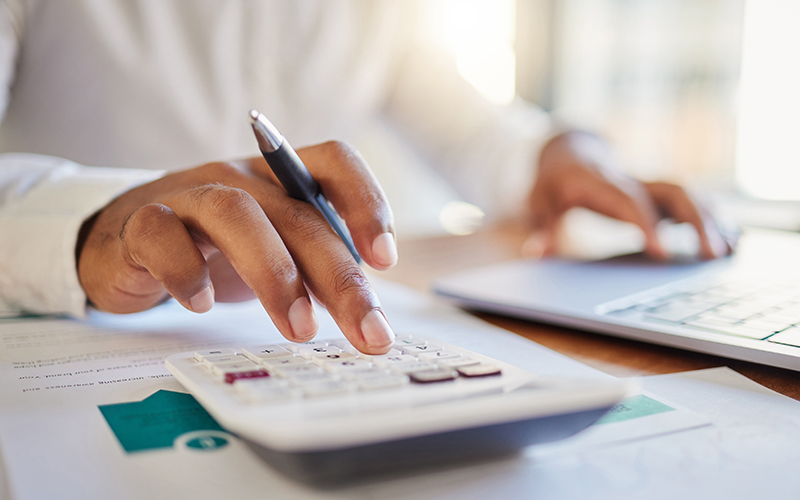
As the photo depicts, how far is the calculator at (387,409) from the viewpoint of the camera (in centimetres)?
20

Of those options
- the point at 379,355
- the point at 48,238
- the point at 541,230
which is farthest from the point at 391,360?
the point at 541,230

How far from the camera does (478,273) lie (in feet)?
2.00

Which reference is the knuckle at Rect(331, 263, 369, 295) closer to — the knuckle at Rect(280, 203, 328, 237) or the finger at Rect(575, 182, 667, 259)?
the knuckle at Rect(280, 203, 328, 237)

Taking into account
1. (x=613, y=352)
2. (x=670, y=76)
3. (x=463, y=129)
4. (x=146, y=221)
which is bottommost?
(x=613, y=352)

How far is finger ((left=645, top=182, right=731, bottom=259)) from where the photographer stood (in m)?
0.69

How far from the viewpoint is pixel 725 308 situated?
44 cm

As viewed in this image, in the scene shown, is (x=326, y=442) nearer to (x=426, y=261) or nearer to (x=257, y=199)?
(x=257, y=199)

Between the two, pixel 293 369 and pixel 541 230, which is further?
pixel 541 230

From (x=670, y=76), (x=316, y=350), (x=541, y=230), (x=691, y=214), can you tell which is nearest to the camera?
(x=316, y=350)

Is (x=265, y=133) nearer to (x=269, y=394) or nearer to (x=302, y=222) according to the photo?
(x=302, y=222)

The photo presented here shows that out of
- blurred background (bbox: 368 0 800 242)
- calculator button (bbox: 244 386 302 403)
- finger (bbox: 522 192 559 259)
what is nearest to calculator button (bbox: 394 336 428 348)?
calculator button (bbox: 244 386 302 403)

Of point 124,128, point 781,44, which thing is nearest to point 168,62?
point 124,128

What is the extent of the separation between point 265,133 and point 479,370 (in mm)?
189

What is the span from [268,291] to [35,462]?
142 millimetres
